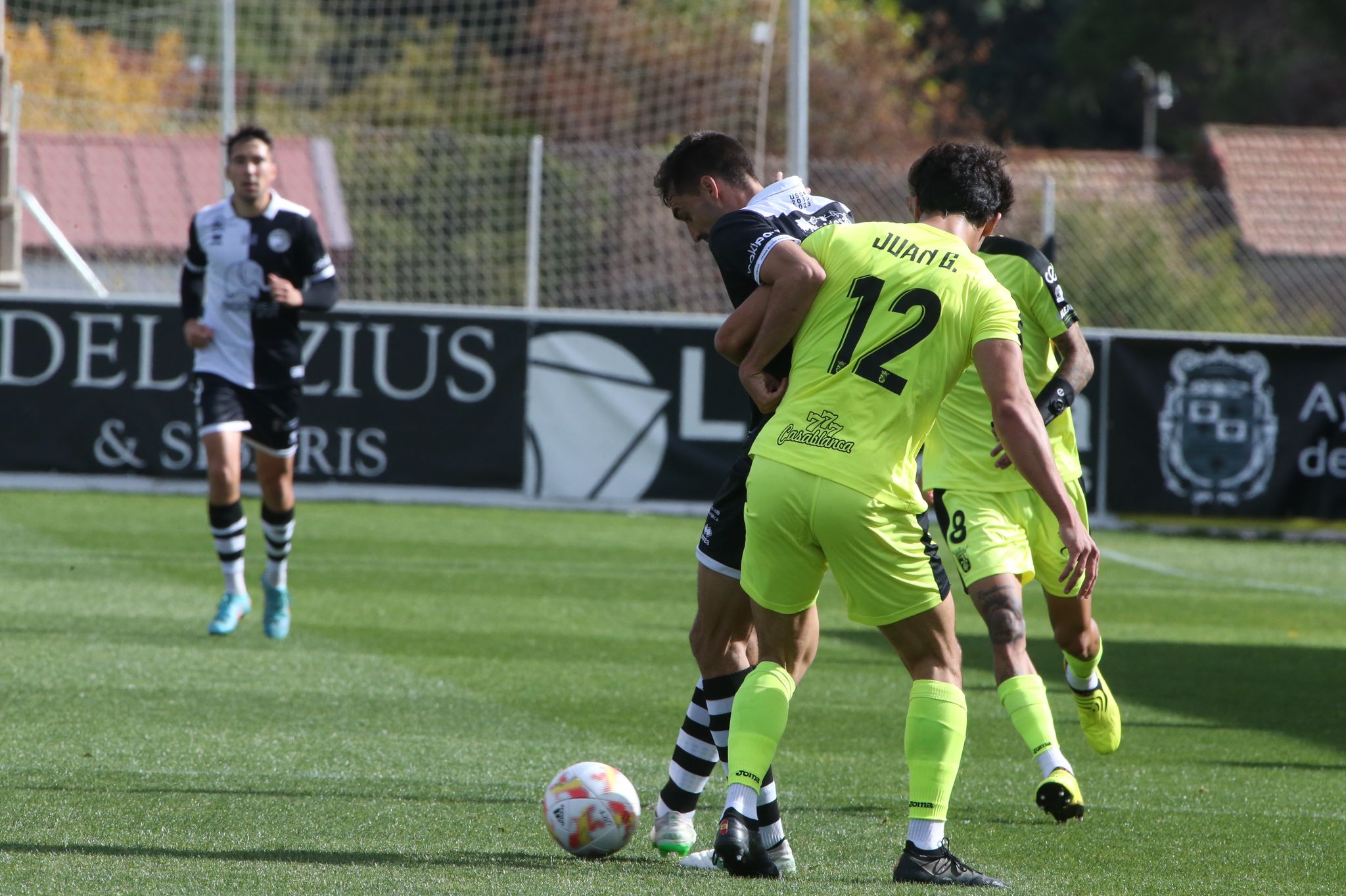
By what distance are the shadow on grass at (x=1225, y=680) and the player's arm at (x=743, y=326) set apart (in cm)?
343

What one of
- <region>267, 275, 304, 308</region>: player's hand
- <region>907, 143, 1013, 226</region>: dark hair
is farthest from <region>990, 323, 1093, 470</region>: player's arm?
<region>267, 275, 304, 308</region>: player's hand

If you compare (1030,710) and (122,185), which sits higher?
(1030,710)

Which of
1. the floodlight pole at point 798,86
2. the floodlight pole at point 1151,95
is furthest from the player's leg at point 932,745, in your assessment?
the floodlight pole at point 1151,95

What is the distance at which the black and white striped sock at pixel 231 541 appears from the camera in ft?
27.2

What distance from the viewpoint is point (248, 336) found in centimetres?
827

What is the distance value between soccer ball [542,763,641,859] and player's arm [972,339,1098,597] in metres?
1.31

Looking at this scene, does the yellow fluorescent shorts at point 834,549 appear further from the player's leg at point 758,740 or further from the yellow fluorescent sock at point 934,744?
the yellow fluorescent sock at point 934,744

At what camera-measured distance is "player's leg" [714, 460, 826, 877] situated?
4.06 metres

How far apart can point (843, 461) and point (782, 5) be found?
2890 centimetres

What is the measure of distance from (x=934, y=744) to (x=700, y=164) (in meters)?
1.63

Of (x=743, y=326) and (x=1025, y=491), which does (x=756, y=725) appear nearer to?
(x=743, y=326)

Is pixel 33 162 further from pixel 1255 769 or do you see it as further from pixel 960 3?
pixel 960 3

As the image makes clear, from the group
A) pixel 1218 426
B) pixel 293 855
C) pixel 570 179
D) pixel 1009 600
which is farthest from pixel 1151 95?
pixel 293 855

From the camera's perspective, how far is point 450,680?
24.0 ft
